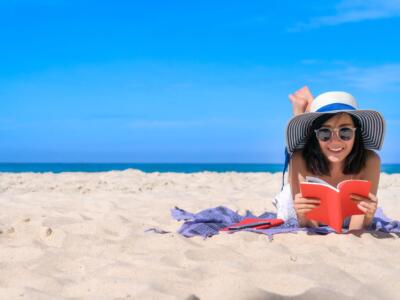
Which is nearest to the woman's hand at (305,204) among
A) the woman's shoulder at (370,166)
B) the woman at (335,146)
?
the woman at (335,146)

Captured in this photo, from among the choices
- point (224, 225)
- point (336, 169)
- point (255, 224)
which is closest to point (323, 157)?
point (336, 169)

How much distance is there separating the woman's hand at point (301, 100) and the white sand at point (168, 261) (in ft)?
4.09

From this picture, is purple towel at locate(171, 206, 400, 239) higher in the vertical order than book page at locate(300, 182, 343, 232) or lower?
lower

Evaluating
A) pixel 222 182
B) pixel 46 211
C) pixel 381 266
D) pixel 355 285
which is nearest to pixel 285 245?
pixel 381 266

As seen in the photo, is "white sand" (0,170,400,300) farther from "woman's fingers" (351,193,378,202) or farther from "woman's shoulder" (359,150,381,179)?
"woman's shoulder" (359,150,381,179)

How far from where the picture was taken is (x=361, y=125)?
160 inches

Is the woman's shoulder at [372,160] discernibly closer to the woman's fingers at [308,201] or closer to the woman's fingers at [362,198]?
the woman's fingers at [362,198]

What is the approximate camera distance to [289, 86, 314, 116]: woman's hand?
15.3 ft

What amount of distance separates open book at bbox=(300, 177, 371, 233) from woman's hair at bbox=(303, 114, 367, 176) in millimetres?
424

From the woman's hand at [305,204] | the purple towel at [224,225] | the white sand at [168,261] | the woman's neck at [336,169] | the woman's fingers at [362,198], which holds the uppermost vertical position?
the woman's neck at [336,169]

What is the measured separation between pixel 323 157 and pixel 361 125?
0.42 meters

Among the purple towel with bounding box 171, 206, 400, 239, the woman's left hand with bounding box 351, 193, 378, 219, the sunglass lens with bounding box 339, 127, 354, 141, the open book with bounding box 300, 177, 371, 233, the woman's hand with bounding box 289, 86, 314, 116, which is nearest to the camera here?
A: the open book with bounding box 300, 177, 371, 233

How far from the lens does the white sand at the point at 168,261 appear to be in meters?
2.67

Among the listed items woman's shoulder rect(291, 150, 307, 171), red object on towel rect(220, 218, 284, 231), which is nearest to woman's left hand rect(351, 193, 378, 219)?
woman's shoulder rect(291, 150, 307, 171)
